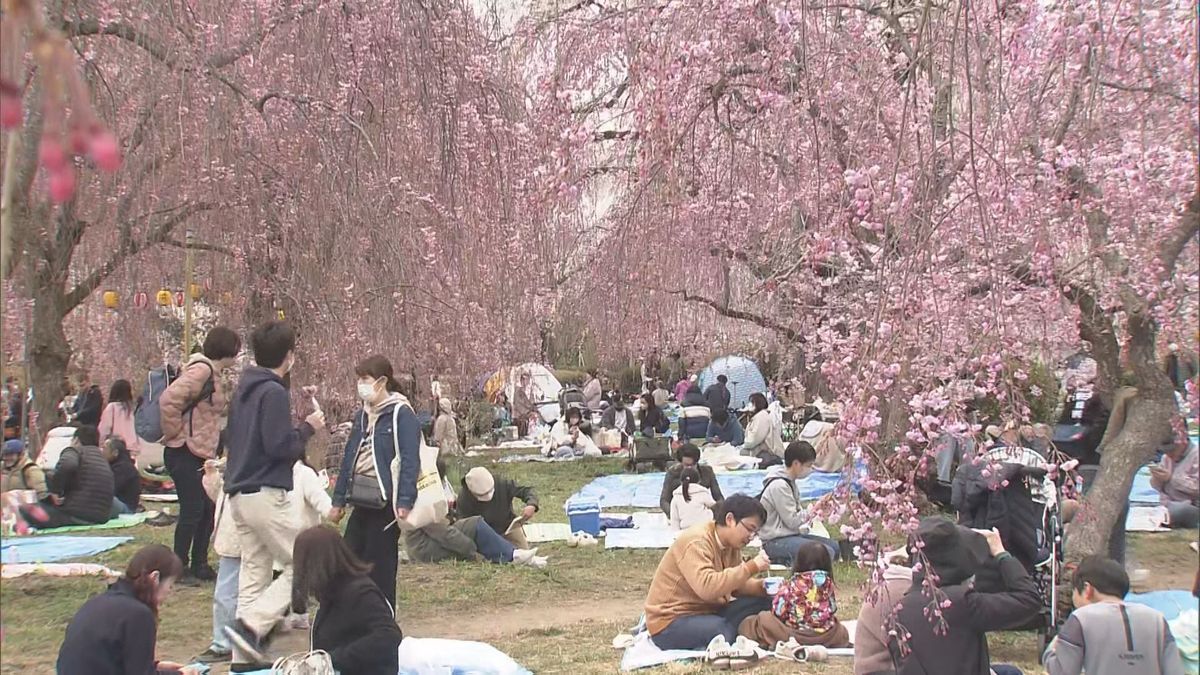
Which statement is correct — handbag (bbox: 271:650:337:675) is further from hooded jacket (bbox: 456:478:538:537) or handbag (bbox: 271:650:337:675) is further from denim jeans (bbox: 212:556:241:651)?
hooded jacket (bbox: 456:478:538:537)

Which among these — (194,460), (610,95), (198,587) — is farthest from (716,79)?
(198,587)

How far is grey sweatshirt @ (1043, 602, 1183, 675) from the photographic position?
342 cm

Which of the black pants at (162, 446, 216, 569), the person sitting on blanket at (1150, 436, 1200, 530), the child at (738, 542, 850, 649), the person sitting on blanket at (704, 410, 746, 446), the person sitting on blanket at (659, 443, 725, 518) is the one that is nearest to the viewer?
the child at (738, 542, 850, 649)

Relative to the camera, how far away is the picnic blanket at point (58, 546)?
7.59 metres

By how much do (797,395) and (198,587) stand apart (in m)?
10.9

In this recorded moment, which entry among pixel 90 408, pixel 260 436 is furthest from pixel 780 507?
pixel 90 408

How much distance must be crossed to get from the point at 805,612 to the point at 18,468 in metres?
3.45

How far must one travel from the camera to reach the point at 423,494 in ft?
16.4

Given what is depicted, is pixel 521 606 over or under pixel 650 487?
under

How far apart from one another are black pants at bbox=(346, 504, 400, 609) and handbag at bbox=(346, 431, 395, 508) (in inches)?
2.4

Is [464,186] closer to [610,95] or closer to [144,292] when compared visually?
[610,95]

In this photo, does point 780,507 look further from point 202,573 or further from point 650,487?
point 650,487

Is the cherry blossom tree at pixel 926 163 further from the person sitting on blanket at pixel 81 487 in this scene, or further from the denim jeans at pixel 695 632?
the person sitting on blanket at pixel 81 487

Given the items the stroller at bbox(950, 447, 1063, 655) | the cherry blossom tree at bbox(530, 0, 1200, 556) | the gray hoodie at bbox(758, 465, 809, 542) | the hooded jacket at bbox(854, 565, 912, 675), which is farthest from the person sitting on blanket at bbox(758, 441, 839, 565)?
the hooded jacket at bbox(854, 565, 912, 675)
